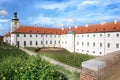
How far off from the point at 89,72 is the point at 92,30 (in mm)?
43947

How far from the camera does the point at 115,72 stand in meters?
8.02

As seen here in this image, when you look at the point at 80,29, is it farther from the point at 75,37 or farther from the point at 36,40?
the point at 36,40

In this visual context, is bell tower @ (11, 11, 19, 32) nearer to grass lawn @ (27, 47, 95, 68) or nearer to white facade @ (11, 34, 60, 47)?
white facade @ (11, 34, 60, 47)

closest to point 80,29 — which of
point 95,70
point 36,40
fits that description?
point 36,40

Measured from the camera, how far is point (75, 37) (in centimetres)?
5688

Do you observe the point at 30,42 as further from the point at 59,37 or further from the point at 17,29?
the point at 59,37

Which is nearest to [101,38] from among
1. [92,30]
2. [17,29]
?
[92,30]

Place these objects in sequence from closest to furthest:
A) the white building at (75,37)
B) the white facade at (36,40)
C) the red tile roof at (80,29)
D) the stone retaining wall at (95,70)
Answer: the stone retaining wall at (95,70) < the white building at (75,37) < the red tile roof at (80,29) < the white facade at (36,40)

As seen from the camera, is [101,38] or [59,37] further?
[59,37]

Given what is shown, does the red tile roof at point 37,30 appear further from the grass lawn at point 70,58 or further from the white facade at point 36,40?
the grass lawn at point 70,58

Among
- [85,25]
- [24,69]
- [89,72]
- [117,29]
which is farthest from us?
[85,25]

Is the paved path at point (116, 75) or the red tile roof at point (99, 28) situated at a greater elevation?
the red tile roof at point (99, 28)

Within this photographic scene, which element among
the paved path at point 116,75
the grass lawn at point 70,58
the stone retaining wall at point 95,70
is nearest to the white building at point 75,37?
the grass lawn at point 70,58

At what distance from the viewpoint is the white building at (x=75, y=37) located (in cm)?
4309
